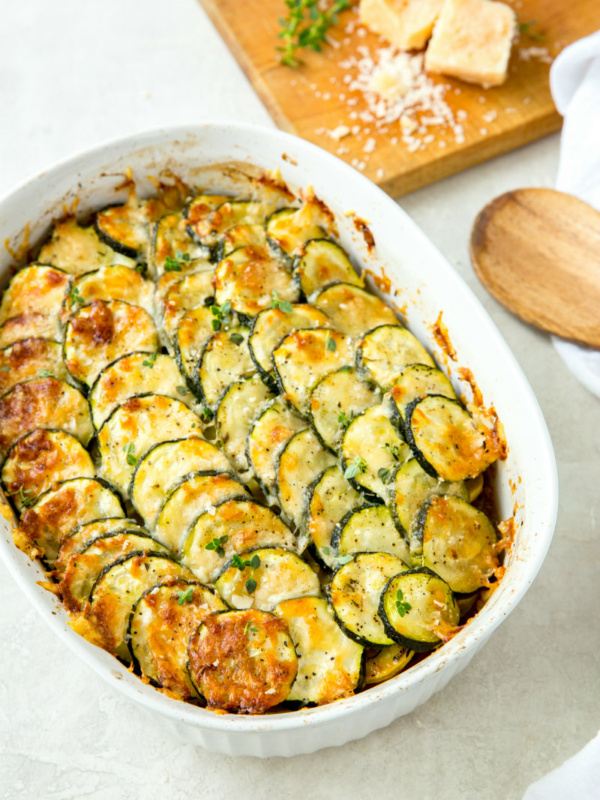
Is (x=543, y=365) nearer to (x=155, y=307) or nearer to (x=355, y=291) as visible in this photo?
(x=355, y=291)

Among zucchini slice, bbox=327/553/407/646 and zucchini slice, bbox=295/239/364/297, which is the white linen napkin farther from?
zucchini slice, bbox=327/553/407/646

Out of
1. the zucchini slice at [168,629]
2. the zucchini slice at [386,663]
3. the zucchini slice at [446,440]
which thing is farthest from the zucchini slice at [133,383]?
the zucchini slice at [386,663]

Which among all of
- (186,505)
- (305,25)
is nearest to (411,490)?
(186,505)

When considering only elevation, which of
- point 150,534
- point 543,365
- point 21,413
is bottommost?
point 543,365

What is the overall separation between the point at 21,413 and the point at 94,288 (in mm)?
528

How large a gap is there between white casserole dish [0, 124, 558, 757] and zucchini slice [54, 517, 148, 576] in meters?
0.09

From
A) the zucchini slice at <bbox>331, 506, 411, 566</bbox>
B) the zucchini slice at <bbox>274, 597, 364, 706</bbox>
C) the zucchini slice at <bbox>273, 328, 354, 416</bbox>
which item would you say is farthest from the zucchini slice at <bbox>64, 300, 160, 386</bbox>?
the zucchini slice at <bbox>274, 597, 364, 706</bbox>

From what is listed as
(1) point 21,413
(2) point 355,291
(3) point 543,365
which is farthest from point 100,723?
(3) point 543,365

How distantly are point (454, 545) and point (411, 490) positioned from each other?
20cm

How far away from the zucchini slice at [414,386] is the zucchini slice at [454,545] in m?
0.29

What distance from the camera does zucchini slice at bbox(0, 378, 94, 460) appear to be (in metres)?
2.69

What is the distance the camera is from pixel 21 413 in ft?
8.88

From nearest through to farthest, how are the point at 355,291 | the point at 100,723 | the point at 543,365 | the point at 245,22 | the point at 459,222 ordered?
the point at 100,723
the point at 355,291
the point at 543,365
the point at 459,222
the point at 245,22

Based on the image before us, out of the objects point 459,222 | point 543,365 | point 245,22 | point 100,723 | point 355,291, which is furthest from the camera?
point 245,22
